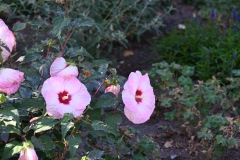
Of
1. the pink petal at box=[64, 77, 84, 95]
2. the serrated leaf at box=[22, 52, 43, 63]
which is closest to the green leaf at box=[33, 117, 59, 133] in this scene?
the pink petal at box=[64, 77, 84, 95]

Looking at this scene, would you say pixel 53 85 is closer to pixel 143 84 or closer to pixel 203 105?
pixel 143 84

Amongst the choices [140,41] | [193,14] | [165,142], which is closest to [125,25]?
[140,41]

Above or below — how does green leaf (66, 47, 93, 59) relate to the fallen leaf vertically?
above

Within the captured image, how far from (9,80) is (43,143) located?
0.91ft

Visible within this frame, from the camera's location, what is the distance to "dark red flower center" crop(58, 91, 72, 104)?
2.10m

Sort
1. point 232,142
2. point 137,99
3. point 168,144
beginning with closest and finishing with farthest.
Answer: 1. point 137,99
2. point 232,142
3. point 168,144

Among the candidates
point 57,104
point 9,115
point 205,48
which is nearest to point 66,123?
point 57,104

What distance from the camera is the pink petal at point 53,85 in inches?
81.9

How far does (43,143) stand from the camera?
2150 millimetres

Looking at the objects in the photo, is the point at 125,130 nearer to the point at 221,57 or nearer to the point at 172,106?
the point at 172,106

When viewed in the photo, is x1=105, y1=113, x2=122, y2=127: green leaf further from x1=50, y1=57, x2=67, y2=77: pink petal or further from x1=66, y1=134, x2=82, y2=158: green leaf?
x1=50, y1=57, x2=67, y2=77: pink petal

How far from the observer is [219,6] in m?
5.69

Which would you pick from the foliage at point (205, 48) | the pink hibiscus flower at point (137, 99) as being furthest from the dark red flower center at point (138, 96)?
the foliage at point (205, 48)

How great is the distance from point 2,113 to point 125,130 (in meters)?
0.78
